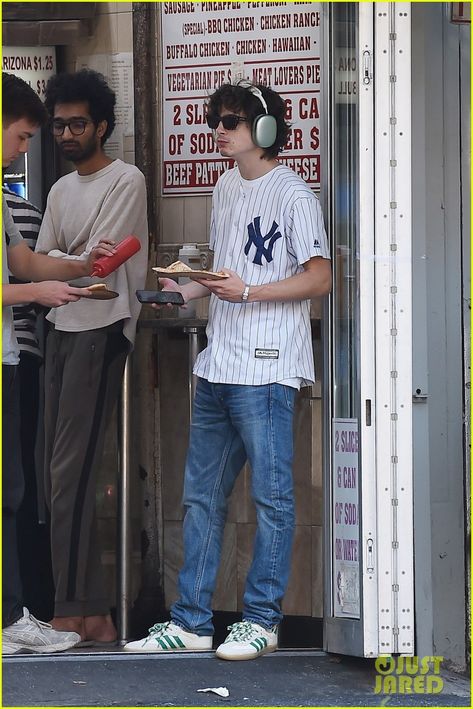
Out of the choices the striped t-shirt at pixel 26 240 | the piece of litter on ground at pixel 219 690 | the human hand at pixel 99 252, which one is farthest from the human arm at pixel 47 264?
the piece of litter on ground at pixel 219 690

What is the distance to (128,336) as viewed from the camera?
220 inches

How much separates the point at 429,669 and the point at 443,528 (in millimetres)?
484

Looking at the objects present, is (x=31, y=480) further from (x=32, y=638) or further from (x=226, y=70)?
(x=226, y=70)

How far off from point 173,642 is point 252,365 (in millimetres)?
995

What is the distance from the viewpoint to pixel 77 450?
18.2 ft

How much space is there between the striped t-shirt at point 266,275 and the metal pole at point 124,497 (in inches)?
34.3

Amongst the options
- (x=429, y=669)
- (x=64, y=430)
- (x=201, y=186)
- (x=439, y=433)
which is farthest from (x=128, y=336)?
(x=429, y=669)

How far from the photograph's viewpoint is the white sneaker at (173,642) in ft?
16.1

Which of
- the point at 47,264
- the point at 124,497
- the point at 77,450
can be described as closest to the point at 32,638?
the point at 77,450

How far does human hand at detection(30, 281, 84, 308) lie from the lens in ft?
16.1

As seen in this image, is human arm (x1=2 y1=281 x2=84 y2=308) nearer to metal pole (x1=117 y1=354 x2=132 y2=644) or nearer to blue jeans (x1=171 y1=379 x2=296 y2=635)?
blue jeans (x1=171 y1=379 x2=296 y2=635)

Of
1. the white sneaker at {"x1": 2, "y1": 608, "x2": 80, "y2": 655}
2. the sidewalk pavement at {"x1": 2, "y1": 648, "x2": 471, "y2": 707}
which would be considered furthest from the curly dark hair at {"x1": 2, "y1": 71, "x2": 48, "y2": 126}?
the sidewalk pavement at {"x1": 2, "y1": 648, "x2": 471, "y2": 707}

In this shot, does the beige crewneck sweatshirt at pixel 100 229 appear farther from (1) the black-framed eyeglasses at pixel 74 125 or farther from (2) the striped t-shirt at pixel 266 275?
(2) the striped t-shirt at pixel 266 275

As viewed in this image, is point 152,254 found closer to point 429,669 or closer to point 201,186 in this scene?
point 201,186
